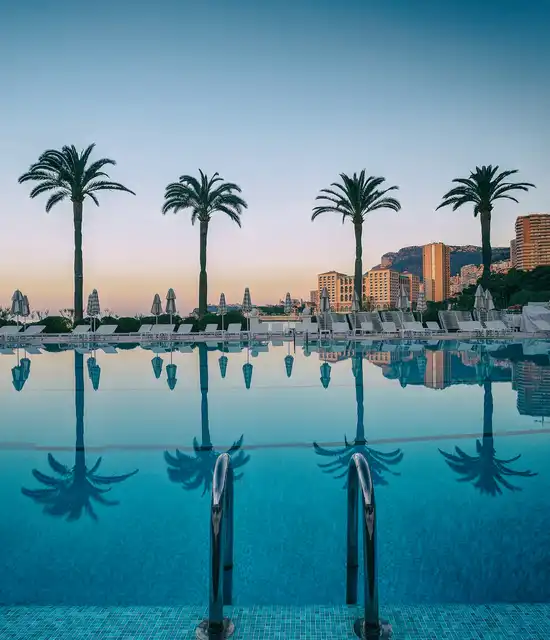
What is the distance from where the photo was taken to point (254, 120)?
2438 cm

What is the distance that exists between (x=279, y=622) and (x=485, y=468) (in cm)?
318

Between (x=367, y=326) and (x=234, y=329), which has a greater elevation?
(x=367, y=326)

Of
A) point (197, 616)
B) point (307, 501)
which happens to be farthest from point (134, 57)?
point (197, 616)

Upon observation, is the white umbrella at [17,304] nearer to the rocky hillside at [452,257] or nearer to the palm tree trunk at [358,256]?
the palm tree trunk at [358,256]

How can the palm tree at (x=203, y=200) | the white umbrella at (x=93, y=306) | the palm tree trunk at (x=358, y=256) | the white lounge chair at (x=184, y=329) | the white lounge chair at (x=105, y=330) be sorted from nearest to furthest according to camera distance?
the white umbrella at (x=93, y=306) < the white lounge chair at (x=105, y=330) < the white lounge chair at (x=184, y=329) < the palm tree at (x=203, y=200) < the palm tree trunk at (x=358, y=256)

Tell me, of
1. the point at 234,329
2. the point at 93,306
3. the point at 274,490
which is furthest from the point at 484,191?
the point at 274,490

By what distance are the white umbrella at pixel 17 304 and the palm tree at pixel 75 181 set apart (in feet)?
15.3

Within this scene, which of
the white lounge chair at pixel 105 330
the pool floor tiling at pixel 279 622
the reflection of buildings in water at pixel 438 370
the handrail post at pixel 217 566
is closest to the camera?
the handrail post at pixel 217 566

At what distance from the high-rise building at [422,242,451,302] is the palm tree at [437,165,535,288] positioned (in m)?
54.5

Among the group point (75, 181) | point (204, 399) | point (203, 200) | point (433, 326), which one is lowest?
point (204, 399)

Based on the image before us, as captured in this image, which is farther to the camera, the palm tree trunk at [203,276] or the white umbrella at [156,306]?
the palm tree trunk at [203,276]

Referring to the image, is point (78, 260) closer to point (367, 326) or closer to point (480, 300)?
point (367, 326)

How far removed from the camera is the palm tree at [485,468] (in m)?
4.35

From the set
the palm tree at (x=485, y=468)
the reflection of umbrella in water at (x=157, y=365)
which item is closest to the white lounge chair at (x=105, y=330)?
the reflection of umbrella in water at (x=157, y=365)
